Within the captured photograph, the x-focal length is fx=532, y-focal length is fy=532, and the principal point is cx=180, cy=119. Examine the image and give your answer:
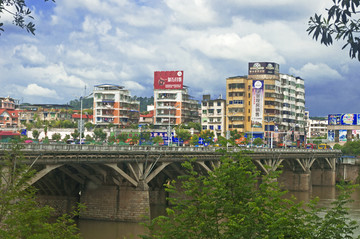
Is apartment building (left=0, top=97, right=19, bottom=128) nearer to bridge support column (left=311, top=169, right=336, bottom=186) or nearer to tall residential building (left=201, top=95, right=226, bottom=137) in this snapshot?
tall residential building (left=201, top=95, right=226, bottom=137)

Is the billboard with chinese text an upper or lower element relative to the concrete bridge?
upper

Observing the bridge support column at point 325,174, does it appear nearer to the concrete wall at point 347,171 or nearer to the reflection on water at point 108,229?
the concrete wall at point 347,171

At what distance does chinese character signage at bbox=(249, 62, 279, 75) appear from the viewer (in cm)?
15575

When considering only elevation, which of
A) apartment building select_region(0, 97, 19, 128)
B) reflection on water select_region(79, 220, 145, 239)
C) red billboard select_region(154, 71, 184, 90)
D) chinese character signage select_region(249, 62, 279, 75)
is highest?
chinese character signage select_region(249, 62, 279, 75)

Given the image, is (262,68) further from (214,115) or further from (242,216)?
(242,216)

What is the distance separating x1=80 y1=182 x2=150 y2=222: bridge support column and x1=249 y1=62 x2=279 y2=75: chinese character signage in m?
103

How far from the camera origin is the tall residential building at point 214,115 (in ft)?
540

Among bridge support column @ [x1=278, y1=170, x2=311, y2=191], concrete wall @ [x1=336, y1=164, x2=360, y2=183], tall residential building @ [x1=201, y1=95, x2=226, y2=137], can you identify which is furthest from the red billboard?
bridge support column @ [x1=278, y1=170, x2=311, y2=191]

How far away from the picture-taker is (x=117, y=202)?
5888 centimetres

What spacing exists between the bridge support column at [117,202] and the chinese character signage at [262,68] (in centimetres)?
10331

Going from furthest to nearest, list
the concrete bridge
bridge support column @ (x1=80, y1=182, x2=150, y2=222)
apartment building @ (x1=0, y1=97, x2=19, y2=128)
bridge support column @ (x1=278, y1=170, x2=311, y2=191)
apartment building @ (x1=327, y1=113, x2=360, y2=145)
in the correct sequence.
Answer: apartment building @ (x1=0, y1=97, x2=19, y2=128), apartment building @ (x1=327, y1=113, x2=360, y2=145), bridge support column @ (x1=278, y1=170, x2=311, y2=191), bridge support column @ (x1=80, y1=182, x2=150, y2=222), the concrete bridge

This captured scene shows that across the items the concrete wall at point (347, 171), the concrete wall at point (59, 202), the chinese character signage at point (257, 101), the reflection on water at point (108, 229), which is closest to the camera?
the reflection on water at point (108, 229)

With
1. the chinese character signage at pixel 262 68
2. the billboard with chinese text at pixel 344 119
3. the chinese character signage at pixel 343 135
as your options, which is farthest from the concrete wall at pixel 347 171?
the chinese character signage at pixel 343 135

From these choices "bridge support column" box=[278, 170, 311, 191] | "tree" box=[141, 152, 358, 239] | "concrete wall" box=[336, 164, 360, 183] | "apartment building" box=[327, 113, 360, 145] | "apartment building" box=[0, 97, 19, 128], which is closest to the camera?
"tree" box=[141, 152, 358, 239]
